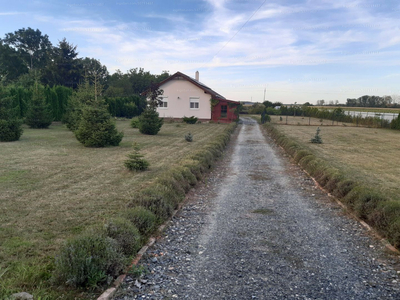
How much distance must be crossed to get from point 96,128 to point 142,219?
9478mm

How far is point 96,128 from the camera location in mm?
13320

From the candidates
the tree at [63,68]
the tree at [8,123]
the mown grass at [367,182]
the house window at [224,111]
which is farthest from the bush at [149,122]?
the tree at [63,68]

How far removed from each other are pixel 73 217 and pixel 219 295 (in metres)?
2.94

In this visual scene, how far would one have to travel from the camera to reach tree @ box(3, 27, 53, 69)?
51344 mm

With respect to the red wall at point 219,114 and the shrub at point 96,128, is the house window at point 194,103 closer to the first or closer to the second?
the red wall at point 219,114

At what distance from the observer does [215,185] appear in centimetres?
845

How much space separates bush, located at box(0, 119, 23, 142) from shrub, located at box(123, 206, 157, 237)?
37.9ft

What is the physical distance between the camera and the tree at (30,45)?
168ft

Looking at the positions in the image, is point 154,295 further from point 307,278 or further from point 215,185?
point 215,185

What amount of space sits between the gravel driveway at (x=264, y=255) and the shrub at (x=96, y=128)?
730 centimetres

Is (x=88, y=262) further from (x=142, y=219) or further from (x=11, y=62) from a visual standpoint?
(x=11, y=62)

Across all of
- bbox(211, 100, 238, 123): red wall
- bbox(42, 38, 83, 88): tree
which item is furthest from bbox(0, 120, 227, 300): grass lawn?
bbox(42, 38, 83, 88): tree

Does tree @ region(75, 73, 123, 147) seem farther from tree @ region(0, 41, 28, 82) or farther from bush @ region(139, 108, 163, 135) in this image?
tree @ region(0, 41, 28, 82)

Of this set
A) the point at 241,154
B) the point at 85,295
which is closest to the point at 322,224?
the point at 85,295
